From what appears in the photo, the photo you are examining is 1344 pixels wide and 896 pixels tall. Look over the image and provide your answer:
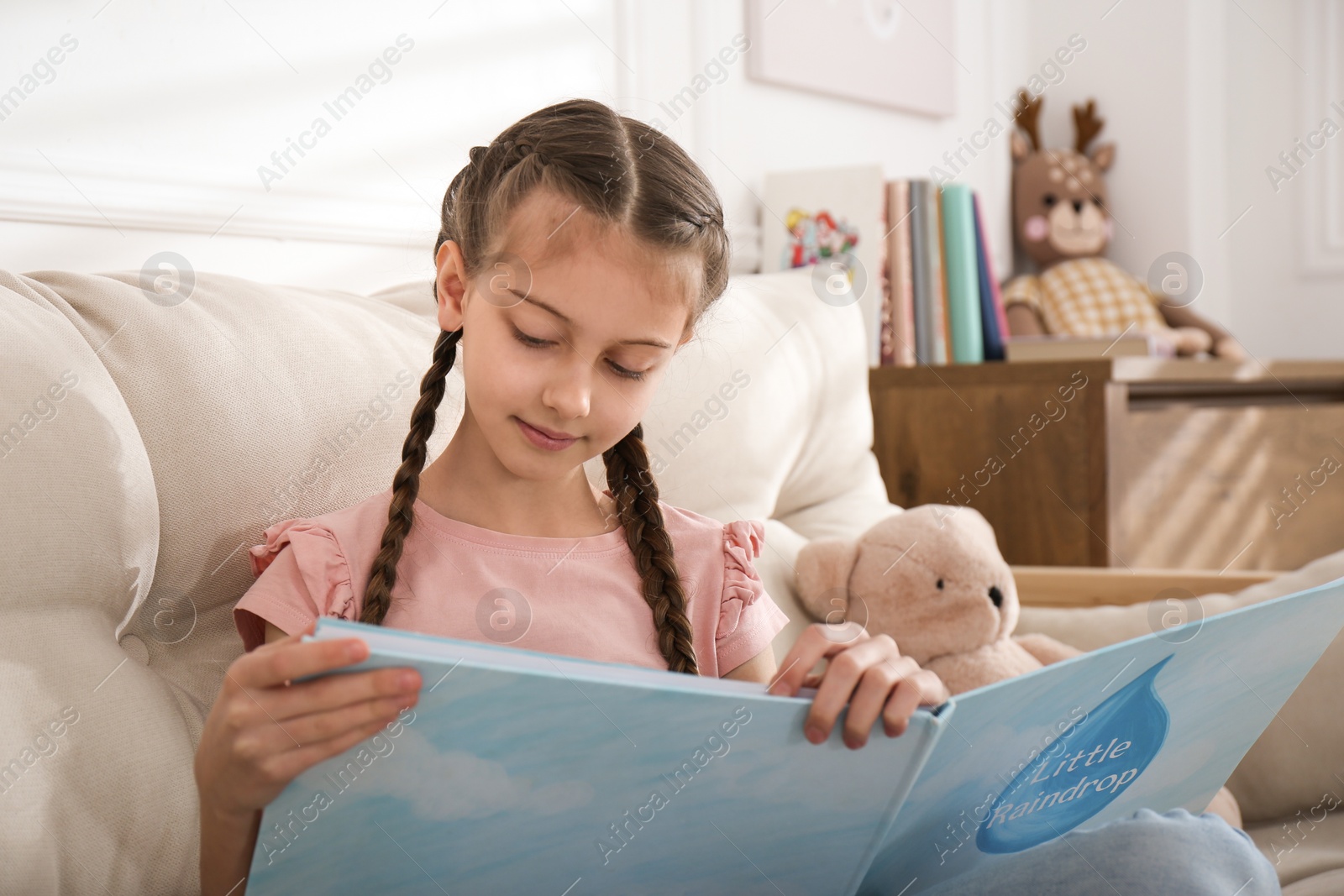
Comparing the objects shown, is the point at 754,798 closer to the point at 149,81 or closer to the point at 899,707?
the point at 899,707

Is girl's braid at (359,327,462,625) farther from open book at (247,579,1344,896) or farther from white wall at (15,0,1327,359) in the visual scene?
white wall at (15,0,1327,359)

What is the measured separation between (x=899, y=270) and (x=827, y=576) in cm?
88

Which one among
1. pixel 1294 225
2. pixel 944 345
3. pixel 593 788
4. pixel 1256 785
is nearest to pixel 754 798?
pixel 593 788

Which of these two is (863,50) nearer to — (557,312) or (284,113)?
(284,113)

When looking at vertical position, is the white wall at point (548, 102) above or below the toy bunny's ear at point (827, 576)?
above

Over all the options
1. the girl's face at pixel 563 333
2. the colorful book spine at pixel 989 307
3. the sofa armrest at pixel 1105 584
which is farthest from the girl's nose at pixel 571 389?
the colorful book spine at pixel 989 307

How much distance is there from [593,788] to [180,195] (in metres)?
0.81

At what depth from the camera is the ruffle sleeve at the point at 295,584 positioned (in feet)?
2.23

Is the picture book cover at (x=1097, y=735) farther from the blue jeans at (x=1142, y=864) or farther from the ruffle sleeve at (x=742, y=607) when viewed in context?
the ruffle sleeve at (x=742, y=607)

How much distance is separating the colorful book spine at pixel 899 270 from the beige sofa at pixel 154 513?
94cm

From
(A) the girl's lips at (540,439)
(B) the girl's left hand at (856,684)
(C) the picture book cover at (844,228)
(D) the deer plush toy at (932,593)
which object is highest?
(C) the picture book cover at (844,228)

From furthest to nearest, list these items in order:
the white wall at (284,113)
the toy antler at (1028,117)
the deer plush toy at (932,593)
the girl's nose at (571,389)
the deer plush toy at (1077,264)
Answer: the toy antler at (1028,117)
the deer plush toy at (1077,264)
the deer plush toy at (932,593)
the white wall at (284,113)
the girl's nose at (571,389)

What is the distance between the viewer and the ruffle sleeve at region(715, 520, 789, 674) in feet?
2.73

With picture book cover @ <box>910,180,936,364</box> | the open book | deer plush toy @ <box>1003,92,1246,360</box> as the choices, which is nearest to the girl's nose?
the open book
